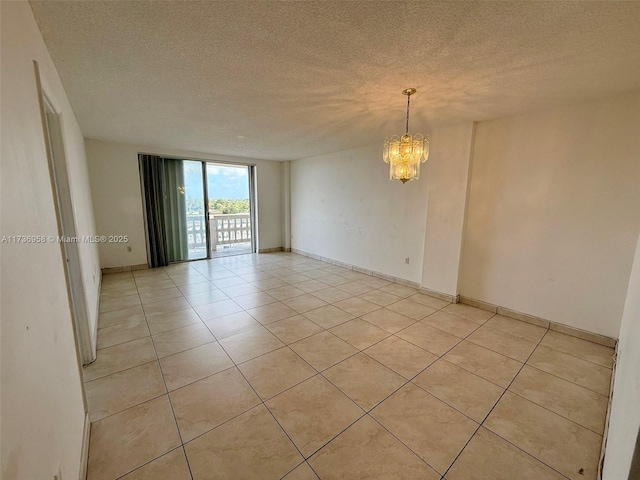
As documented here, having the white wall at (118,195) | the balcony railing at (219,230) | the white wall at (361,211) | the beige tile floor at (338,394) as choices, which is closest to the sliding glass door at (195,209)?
the balcony railing at (219,230)

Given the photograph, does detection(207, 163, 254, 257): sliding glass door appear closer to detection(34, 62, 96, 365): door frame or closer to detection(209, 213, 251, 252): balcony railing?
detection(209, 213, 251, 252): balcony railing

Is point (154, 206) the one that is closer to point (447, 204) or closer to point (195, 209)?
point (195, 209)

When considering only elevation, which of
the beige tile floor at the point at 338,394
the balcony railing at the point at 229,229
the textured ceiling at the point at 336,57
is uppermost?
the textured ceiling at the point at 336,57

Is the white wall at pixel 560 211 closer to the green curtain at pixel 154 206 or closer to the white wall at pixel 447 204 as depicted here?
the white wall at pixel 447 204

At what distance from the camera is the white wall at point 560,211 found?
2328 millimetres

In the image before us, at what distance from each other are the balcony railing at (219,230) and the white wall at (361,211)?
1.99 metres

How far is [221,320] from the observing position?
2.92 m

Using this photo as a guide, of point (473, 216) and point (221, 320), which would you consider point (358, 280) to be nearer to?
point (473, 216)

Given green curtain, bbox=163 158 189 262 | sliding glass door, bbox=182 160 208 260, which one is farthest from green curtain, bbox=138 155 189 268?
sliding glass door, bbox=182 160 208 260

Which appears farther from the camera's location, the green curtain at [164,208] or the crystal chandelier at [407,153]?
the green curtain at [164,208]

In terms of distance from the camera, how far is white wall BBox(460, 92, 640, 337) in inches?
91.7

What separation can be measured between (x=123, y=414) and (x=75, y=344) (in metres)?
0.56

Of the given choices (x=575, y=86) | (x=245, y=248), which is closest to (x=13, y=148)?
(x=575, y=86)

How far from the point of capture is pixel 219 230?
700 cm
